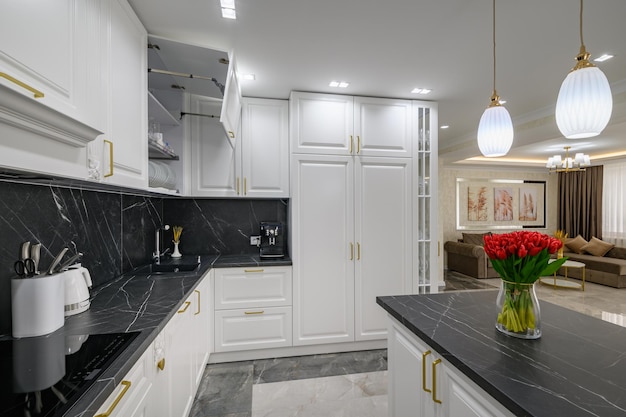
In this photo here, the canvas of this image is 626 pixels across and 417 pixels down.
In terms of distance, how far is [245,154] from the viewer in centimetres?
284

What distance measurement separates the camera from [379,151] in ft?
9.40

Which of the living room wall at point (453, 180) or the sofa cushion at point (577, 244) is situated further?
the living room wall at point (453, 180)

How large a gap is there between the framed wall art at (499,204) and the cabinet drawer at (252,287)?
5.72 metres

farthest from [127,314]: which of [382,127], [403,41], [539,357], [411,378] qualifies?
[382,127]

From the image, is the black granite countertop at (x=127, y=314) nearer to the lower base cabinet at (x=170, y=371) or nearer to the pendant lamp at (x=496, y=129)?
the lower base cabinet at (x=170, y=371)

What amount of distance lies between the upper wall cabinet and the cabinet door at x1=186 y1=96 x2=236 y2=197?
156 centimetres

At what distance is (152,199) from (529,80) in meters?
3.64

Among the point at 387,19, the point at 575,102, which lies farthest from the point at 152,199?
the point at 575,102

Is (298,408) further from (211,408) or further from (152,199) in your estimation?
(152,199)

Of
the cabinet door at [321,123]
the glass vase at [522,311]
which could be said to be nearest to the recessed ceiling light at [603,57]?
the cabinet door at [321,123]

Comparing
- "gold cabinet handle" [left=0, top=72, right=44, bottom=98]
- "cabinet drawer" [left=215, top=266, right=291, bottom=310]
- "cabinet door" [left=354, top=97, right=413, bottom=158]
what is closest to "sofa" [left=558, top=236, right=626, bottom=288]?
"cabinet door" [left=354, top=97, right=413, bottom=158]

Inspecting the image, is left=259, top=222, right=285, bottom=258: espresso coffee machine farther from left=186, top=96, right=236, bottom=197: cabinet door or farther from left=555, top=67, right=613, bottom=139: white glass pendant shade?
left=555, top=67, right=613, bottom=139: white glass pendant shade

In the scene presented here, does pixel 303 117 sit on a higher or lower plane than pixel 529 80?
lower

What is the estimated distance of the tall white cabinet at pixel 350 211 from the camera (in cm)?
272
